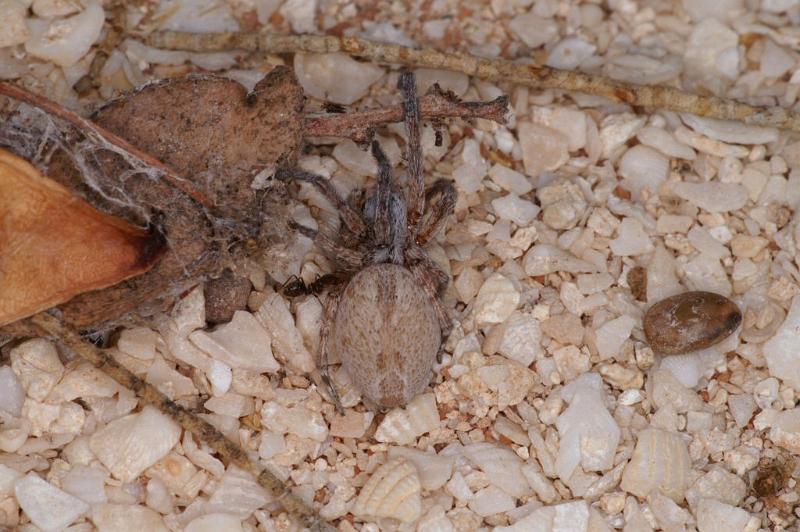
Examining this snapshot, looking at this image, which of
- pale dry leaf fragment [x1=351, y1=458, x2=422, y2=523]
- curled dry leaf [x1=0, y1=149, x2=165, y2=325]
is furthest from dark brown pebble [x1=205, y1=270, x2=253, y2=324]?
pale dry leaf fragment [x1=351, y1=458, x2=422, y2=523]

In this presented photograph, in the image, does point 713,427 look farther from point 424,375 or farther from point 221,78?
point 221,78

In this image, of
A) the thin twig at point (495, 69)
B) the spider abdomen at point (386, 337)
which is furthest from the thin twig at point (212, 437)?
the thin twig at point (495, 69)

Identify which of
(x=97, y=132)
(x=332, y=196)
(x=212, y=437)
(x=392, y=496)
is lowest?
(x=392, y=496)

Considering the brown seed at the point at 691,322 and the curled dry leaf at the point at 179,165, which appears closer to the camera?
the curled dry leaf at the point at 179,165

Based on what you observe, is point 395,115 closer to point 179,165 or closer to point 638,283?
point 179,165

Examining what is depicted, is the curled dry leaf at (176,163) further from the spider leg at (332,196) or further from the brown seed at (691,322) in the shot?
the brown seed at (691,322)

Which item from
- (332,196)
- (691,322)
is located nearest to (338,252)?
(332,196)

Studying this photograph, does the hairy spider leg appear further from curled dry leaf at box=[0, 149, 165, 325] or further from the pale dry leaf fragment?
curled dry leaf at box=[0, 149, 165, 325]

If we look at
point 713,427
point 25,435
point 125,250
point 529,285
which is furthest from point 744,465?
point 25,435
